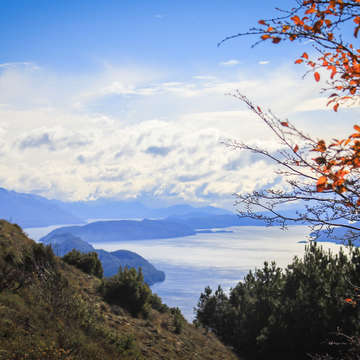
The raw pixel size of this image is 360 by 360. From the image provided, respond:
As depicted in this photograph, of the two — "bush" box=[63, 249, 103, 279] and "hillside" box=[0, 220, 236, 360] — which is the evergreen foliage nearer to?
"hillside" box=[0, 220, 236, 360]

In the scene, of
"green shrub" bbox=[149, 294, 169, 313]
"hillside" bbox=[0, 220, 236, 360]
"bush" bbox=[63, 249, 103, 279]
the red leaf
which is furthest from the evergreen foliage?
the red leaf

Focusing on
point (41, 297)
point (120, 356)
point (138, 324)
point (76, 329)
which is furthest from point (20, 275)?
point (138, 324)

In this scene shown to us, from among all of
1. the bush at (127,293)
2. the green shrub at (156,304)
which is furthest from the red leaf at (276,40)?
the green shrub at (156,304)

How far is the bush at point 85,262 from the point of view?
60.0 ft

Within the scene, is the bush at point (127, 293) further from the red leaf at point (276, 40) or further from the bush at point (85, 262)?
the red leaf at point (276, 40)

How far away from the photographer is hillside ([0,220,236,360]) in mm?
7941

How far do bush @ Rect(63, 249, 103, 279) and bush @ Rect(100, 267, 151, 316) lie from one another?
3.17 m

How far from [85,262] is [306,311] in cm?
1127

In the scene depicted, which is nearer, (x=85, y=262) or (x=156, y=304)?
(x=156, y=304)

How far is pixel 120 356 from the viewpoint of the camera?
9539 mm

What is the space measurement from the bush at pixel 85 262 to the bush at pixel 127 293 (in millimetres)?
3167

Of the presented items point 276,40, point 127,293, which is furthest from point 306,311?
point 276,40

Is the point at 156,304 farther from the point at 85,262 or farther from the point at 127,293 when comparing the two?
the point at 85,262

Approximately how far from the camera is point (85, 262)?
1853 cm
